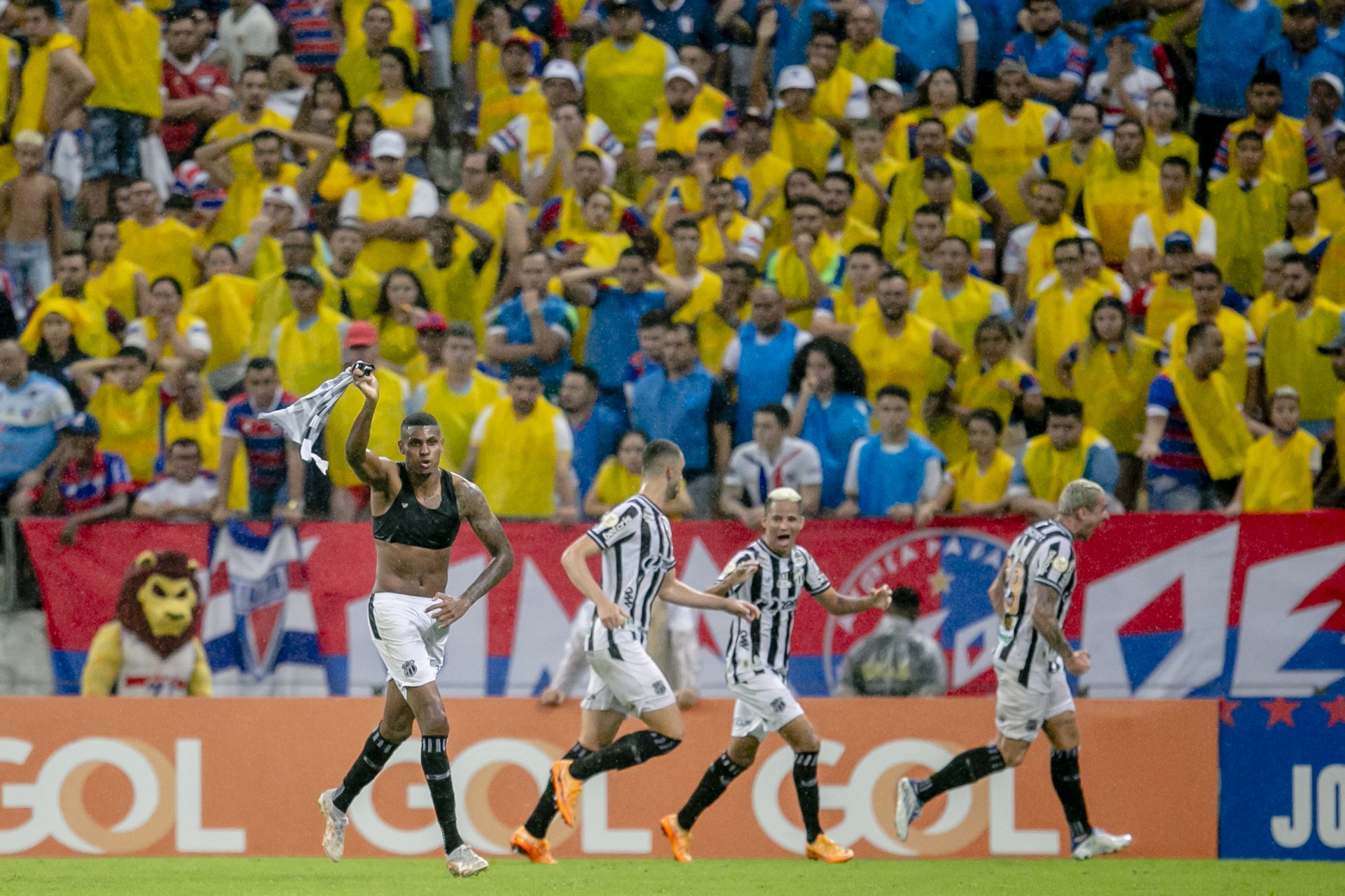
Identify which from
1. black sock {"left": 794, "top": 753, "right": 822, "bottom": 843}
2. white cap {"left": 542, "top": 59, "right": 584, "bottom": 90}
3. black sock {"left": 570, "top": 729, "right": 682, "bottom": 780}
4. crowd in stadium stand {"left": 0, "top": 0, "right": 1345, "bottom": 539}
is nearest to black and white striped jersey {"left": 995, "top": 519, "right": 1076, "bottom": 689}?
black sock {"left": 794, "top": 753, "right": 822, "bottom": 843}

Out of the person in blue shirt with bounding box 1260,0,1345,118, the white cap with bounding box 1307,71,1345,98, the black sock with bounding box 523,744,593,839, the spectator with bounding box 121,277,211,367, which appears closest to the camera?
the black sock with bounding box 523,744,593,839

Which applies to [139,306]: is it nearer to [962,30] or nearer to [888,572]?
[888,572]

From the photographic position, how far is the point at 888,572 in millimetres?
11750

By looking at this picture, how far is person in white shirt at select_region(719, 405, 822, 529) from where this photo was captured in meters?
12.1

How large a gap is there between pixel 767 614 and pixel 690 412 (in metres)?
2.60

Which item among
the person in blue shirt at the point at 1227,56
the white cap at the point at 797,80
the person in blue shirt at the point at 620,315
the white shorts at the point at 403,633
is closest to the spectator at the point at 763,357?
the person in blue shirt at the point at 620,315

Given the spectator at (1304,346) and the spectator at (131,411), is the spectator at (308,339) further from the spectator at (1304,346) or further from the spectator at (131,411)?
the spectator at (1304,346)

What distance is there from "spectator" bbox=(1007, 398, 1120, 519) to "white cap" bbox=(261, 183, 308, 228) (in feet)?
21.1

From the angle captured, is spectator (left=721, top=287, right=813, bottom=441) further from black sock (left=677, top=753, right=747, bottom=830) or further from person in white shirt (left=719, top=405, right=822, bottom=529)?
black sock (left=677, top=753, right=747, bottom=830)

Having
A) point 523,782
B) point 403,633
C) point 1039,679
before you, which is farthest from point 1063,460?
point 403,633

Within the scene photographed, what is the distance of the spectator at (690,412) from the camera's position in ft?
41.3

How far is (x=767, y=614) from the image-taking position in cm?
1034

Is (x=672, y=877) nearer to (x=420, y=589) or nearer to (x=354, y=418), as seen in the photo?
(x=420, y=589)

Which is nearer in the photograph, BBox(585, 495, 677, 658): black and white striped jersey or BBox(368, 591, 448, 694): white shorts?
BBox(368, 591, 448, 694): white shorts
